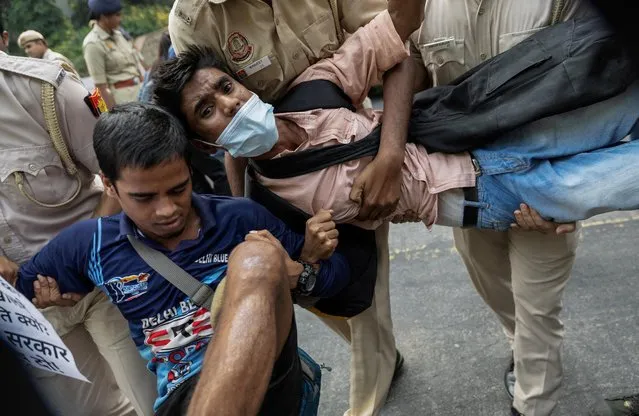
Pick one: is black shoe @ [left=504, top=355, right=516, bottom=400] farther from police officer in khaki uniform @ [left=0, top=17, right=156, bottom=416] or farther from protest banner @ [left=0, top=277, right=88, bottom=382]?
protest banner @ [left=0, top=277, right=88, bottom=382]

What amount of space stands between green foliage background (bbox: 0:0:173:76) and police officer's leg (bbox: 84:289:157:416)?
44.7ft

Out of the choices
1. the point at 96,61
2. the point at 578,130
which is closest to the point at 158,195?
the point at 578,130

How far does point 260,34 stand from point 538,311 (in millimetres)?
1385

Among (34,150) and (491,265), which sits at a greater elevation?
(34,150)

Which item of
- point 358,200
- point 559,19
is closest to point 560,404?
point 358,200

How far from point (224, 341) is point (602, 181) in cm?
117

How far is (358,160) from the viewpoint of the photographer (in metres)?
1.90

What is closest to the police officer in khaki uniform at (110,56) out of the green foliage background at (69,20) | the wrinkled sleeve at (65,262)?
the wrinkled sleeve at (65,262)

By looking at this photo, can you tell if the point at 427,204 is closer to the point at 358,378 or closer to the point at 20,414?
the point at 358,378

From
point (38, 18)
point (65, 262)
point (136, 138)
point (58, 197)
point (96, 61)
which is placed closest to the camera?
point (136, 138)

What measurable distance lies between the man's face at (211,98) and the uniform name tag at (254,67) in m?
0.11

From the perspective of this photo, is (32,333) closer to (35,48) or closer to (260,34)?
(260,34)

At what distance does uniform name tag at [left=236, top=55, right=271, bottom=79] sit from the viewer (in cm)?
194

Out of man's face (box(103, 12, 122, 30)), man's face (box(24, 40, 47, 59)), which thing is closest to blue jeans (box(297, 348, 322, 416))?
man's face (box(103, 12, 122, 30))
